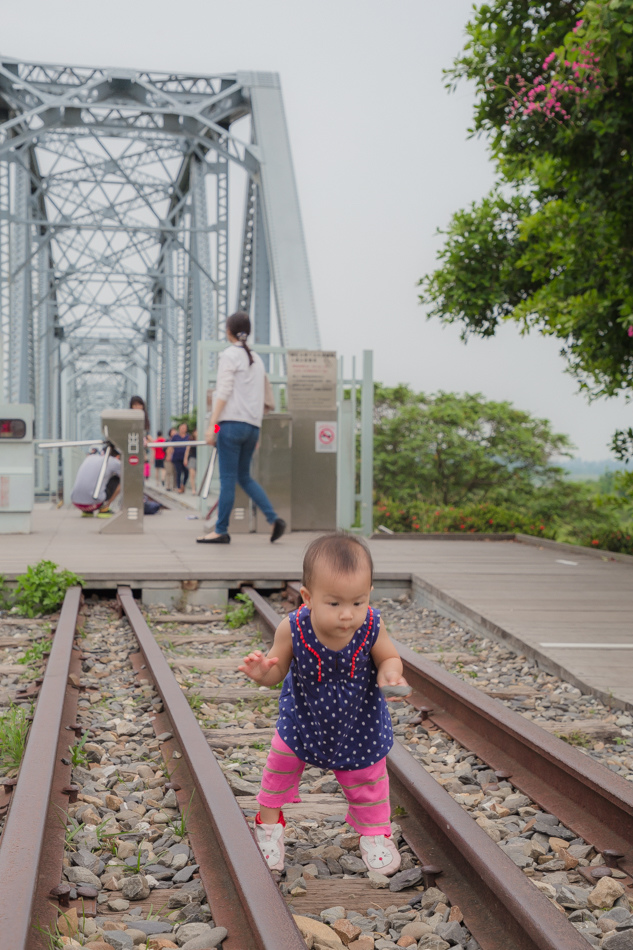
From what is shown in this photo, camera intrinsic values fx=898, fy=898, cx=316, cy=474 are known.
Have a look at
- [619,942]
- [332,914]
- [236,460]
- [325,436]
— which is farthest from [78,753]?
[325,436]

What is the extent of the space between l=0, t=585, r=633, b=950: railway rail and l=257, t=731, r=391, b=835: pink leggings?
124mm

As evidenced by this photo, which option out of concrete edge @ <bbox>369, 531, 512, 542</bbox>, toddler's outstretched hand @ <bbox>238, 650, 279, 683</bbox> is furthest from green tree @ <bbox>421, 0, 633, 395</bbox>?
toddler's outstretched hand @ <bbox>238, 650, 279, 683</bbox>

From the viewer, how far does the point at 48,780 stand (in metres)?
2.71

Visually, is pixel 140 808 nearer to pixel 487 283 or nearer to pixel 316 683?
pixel 316 683

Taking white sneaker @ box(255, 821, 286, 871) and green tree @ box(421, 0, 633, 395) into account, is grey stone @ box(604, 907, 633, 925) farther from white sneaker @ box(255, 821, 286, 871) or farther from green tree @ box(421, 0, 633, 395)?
green tree @ box(421, 0, 633, 395)

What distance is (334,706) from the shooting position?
8.11 feet

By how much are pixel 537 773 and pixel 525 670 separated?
160 centimetres

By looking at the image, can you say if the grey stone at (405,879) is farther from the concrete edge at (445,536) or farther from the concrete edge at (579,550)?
the concrete edge at (445,536)

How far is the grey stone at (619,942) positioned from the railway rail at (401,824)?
0.14 meters

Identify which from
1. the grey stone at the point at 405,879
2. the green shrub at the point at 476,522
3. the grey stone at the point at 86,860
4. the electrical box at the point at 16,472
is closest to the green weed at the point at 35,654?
the grey stone at the point at 86,860

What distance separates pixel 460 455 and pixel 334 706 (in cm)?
1585

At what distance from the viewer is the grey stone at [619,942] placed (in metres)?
1.94

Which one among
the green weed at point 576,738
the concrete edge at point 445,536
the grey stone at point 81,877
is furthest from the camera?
the concrete edge at point 445,536

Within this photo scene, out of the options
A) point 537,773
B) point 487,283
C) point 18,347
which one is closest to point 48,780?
point 537,773
